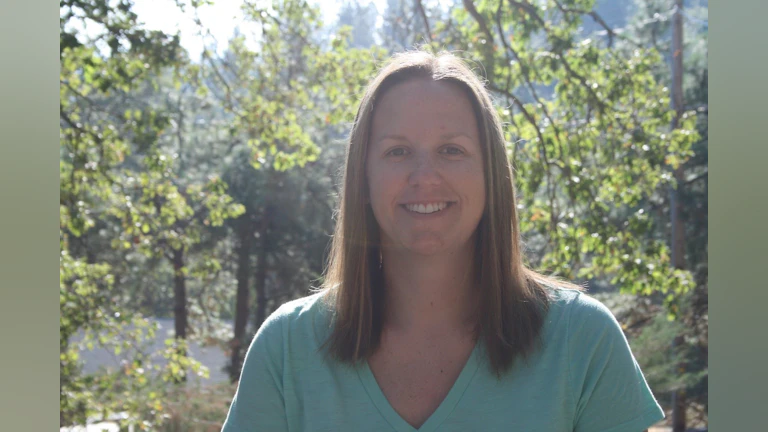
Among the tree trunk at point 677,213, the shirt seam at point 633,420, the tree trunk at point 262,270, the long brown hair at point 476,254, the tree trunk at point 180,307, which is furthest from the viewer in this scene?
the tree trunk at point 262,270

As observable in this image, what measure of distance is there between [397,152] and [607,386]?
499 mm

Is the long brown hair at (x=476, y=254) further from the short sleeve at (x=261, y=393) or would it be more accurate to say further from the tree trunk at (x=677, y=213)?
the tree trunk at (x=677, y=213)

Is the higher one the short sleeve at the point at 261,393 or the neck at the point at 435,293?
the neck at the point at 435,293

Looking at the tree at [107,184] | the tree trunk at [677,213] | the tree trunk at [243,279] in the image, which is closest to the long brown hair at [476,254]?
the tree at [107,184]

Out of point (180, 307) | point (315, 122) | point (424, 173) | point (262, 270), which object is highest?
point (315, 122)

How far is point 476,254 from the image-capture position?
1.34 metres

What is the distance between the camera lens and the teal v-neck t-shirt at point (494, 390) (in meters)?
1.17

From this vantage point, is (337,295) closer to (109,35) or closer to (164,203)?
(109,35)

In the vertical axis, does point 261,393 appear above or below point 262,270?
above

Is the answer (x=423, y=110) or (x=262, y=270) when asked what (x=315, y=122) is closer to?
(x=262, y=270)

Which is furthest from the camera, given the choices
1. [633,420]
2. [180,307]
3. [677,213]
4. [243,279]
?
[243,279]

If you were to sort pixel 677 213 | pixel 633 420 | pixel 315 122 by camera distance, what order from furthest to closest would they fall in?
pixel 677 213, pixel 315 122, pixel 633 420

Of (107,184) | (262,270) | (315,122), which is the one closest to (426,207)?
(107,184)
